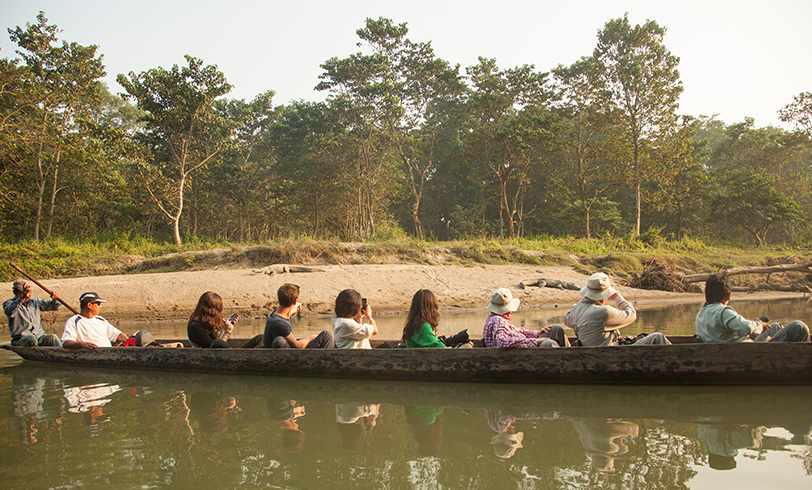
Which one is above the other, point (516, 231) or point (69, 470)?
point (516, 231)

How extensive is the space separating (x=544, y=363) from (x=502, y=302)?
744 millimetres

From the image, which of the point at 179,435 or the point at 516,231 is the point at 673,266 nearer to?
the point at 516,231

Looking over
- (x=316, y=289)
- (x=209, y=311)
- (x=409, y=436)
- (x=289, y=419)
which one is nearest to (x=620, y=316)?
(x=409, y=436)

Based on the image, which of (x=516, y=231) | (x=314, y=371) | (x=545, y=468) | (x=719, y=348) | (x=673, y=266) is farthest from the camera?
(x=516, y=231)

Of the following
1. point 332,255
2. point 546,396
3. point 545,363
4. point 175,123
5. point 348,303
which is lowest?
point 546,396

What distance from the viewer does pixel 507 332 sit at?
542 centimetres

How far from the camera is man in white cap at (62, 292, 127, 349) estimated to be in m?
6.71

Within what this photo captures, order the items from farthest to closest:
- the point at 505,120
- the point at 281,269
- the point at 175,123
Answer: the point at 505,120, the point at 175,123, the point at 281,269

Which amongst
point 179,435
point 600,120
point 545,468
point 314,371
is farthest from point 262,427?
point 600,120

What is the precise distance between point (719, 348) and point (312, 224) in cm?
2284

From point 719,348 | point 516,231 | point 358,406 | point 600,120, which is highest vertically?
point 600,120

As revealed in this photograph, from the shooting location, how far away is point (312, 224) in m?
26.3

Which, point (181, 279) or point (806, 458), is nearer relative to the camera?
point (806, 458)

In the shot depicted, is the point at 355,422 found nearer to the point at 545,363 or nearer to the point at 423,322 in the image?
the point at 423,322
